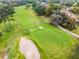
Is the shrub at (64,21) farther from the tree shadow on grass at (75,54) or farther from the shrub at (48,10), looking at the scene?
the tree shadow on grass at (75,54)

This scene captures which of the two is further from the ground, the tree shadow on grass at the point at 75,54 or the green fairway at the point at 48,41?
the tree shadow on grass at the point at 75,54

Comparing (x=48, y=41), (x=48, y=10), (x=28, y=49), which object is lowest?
(x=28, y=49)

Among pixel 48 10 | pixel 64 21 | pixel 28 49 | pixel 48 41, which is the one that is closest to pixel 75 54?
pixel 48 41

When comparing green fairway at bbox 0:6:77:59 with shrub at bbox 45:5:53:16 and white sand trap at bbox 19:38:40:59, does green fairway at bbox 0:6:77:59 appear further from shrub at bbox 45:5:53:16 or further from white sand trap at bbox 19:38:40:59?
shrub at bbox 45:5:53:16

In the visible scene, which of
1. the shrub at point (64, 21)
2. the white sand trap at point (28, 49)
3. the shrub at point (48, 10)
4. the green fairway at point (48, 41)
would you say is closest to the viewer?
the green fairway at point (48, 41)

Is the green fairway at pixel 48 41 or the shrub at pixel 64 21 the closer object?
the green fairway at pixel 48 41

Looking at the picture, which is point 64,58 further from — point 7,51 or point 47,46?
point 7,51

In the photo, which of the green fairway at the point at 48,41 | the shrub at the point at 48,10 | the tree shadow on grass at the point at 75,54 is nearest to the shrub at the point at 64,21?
the green fairway at the point at 48,41

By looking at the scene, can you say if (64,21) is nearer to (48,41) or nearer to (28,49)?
(48,41)

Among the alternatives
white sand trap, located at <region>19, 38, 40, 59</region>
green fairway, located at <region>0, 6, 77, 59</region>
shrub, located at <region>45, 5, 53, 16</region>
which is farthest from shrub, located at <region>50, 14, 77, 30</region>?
white sand trap, located at <region>19, 38, 40, 59</region>
